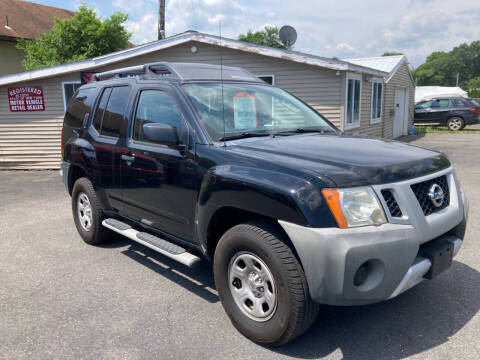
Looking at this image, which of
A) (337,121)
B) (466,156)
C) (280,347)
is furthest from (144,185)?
(466,156)

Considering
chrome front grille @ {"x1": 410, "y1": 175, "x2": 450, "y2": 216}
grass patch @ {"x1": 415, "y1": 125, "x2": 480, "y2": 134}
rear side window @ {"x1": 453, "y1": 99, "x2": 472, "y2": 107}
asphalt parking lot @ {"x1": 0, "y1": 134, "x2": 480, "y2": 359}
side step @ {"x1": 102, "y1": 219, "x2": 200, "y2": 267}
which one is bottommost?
asphalt parking lot @ {"x1": 0, "y1": 134, "x2": 480, "y2": 359}

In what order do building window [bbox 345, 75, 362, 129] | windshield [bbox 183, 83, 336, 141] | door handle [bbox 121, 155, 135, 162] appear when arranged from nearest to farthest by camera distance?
windshield [bbox 183, 83, 336, 141]
door handle [bbox 121, 155, 135, 162]
building window [bbox 345, 75, 362, 129]

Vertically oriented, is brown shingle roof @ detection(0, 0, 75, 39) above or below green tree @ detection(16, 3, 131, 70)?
above

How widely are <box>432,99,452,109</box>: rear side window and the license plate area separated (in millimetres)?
21933

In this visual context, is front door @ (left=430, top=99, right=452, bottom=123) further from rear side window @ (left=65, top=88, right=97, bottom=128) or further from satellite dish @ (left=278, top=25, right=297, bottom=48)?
rear side window @ (left=65, top=88, right=97, bottom=128)

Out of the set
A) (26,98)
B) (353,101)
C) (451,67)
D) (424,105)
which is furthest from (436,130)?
(451,67)

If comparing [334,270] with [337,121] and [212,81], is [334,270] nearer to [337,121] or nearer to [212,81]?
[212,81]

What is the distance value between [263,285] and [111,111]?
270 cm

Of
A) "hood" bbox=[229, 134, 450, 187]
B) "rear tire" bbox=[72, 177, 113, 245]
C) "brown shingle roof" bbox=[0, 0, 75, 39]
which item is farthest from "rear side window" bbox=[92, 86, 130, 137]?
"brown shingle roof" bbox=[0, 0, 75, 39]

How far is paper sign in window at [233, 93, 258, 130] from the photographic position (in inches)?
140

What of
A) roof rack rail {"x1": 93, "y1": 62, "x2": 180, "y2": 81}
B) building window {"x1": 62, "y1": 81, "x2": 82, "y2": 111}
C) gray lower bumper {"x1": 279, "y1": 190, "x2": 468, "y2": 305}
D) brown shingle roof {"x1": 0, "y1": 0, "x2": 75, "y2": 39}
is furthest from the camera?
brown shingle roof {"x1": 0, "y1": 0, "x2": 75, "y2": 39}

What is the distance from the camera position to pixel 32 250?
5.04m

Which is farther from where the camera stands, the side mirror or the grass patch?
the grass patch

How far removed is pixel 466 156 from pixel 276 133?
10736mm
